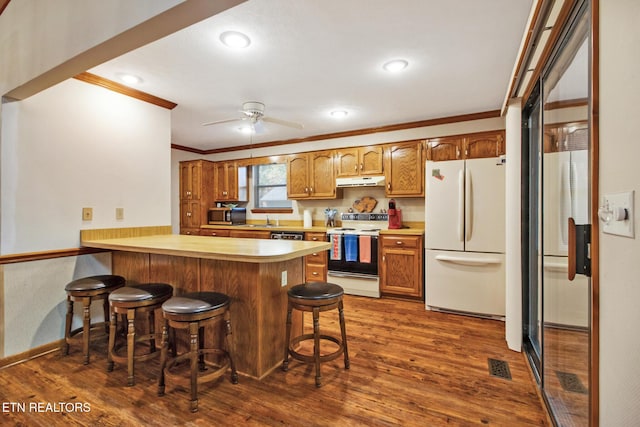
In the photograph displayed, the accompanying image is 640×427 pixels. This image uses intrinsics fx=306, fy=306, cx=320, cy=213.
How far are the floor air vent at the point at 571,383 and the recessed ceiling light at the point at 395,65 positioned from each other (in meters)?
2.28

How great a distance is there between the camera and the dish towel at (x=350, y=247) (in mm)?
4172

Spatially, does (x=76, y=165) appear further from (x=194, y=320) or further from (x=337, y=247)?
(x=337, y=247)

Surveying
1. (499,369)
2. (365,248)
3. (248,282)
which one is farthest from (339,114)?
(499,369)

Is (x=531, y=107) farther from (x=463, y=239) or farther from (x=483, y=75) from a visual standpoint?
(x=463, y=239)

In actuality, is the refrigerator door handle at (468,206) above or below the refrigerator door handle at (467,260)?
above

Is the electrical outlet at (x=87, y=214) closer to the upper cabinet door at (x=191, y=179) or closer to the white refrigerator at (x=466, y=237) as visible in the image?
the upper cabinet door at (x=191, y=179)

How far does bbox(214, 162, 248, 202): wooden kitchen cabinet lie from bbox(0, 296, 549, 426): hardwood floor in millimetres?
3385

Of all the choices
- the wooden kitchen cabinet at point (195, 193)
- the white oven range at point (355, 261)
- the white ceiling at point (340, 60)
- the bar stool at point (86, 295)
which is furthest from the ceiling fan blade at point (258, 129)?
the bar stool at point (86, 295)

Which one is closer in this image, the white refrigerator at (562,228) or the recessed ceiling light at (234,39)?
the white refrigerator at (562,228)

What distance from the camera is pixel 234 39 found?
2.12 metres

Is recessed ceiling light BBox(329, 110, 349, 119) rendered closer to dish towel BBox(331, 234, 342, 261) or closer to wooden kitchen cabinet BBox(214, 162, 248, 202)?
dish towel BBox(331, 234, 342, 261)

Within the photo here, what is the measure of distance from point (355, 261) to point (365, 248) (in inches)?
9.5

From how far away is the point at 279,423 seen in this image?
65.3 inches
